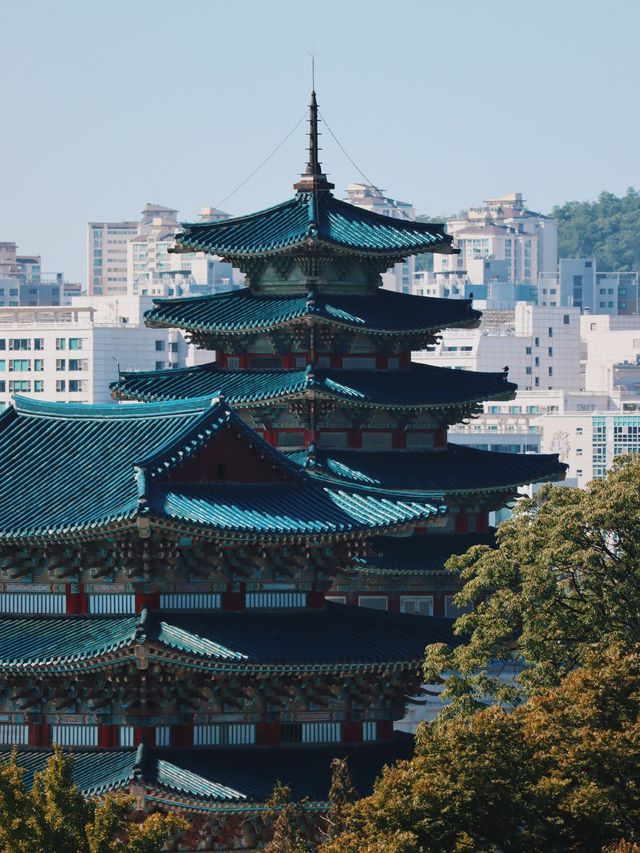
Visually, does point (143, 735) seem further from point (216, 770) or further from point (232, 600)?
point (232, 600)

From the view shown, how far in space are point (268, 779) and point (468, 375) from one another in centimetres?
2252

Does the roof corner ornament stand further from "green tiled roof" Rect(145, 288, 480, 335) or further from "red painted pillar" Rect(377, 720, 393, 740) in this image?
"red painted pillar" Rect(377, 720, 393, 740)

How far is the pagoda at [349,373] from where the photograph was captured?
7469cm

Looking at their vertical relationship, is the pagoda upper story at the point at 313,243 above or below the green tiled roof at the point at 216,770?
above

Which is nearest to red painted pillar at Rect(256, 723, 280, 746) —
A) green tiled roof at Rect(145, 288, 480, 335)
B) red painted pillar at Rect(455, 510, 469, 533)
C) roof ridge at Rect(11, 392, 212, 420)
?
roof ridge at Rect(11, 392, 212, 420)

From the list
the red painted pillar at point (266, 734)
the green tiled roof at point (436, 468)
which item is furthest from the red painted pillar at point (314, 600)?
the green tiled roof at point (436, 468)

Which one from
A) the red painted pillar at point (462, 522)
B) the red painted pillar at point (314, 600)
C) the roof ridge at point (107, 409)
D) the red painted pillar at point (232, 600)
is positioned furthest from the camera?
the red painted pillar at point (462, 522)

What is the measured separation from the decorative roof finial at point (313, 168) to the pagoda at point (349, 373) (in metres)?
0.05

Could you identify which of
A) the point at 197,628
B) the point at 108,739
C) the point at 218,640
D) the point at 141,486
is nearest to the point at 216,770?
the point at 108,739

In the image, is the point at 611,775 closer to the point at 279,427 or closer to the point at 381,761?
the point at 381,761

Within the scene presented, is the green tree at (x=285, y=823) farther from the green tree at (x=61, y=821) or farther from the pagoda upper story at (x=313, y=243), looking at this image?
the pagoda upper story at (x=313, y=243)


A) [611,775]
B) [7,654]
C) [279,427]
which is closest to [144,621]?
[7,654]

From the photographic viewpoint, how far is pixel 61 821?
49.5 m

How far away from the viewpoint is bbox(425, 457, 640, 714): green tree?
2282 inches
